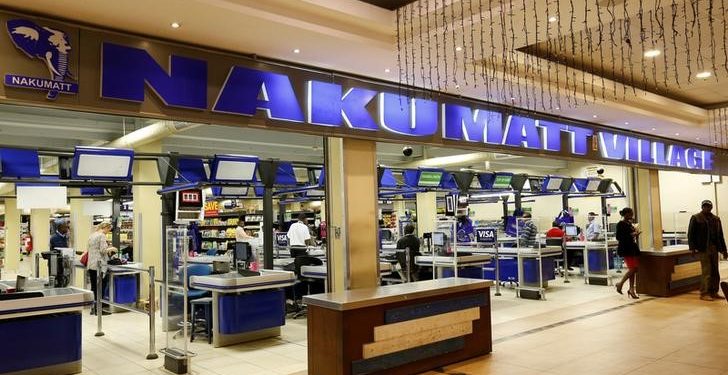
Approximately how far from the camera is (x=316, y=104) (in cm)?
587

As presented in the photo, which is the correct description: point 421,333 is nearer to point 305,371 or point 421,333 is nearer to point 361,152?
point 305,371

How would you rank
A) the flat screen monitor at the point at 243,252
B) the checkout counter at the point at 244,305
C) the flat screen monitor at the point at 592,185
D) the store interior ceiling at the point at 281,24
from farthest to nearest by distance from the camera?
the flat screen monitor at the point at 592,185 → the flat screen monitor at the point at 243,252 → the checkout counter at the point at 244,305 → the store interior ceiling at the point at 281,24

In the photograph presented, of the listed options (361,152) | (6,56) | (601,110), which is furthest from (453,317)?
(601,110)

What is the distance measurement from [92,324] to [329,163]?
17.5 feet

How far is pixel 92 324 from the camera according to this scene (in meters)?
8.89

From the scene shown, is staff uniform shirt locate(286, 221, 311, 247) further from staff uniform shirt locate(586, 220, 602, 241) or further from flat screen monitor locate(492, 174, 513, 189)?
staff uniform shirt locate(586, 220, 602, 241)

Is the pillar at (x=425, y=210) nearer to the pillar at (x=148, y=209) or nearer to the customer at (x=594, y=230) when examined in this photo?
the customer at (x=594, y=230)

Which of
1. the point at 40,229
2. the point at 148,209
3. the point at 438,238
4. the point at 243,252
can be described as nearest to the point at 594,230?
the point at 438,238

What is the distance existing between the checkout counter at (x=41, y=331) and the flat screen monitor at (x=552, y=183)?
12009mm

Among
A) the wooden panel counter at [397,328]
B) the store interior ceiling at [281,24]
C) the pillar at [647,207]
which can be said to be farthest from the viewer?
the pillar at [647,207]

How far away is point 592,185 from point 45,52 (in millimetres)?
14705

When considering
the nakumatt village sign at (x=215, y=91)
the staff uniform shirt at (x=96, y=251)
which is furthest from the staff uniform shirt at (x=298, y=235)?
the nakumatt village sign at (x=215, y=91)

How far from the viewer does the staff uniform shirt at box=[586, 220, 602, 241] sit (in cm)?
1404

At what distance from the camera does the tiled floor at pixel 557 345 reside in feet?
17.5
